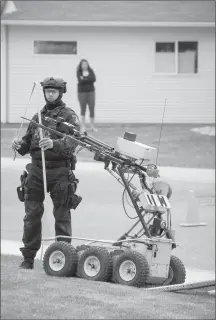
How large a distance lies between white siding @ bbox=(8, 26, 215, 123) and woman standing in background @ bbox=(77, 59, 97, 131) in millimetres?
149

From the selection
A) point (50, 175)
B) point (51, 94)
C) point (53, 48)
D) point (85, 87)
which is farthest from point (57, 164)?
point (53, 48)

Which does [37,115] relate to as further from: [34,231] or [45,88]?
[34,231]

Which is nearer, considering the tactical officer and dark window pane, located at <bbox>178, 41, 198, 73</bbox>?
the tactical officer

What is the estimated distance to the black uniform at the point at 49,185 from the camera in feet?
18.5

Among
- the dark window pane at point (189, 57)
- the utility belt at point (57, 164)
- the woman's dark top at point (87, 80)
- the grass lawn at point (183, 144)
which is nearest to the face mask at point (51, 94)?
the utility belt at point (57, 164)

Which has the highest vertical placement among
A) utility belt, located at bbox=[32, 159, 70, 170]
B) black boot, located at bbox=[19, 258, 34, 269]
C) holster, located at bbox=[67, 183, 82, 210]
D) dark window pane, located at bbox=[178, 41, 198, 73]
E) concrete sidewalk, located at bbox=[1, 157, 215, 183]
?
Result: dark window pane, located at bbox=[178, 41, 198, 73]

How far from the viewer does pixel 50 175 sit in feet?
18.9

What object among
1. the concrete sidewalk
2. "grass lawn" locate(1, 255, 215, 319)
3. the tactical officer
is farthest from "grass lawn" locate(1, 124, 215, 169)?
"grass lawn" locate(1, 255, 215, 319)

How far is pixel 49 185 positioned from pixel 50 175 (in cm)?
7

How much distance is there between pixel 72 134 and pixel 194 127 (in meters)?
5.37

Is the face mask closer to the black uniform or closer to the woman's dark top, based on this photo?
the black uniform

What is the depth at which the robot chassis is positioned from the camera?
18.1ft

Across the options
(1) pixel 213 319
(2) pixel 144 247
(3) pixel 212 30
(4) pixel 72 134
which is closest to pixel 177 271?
(2) pixel 144 247

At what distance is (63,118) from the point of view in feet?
18.2
